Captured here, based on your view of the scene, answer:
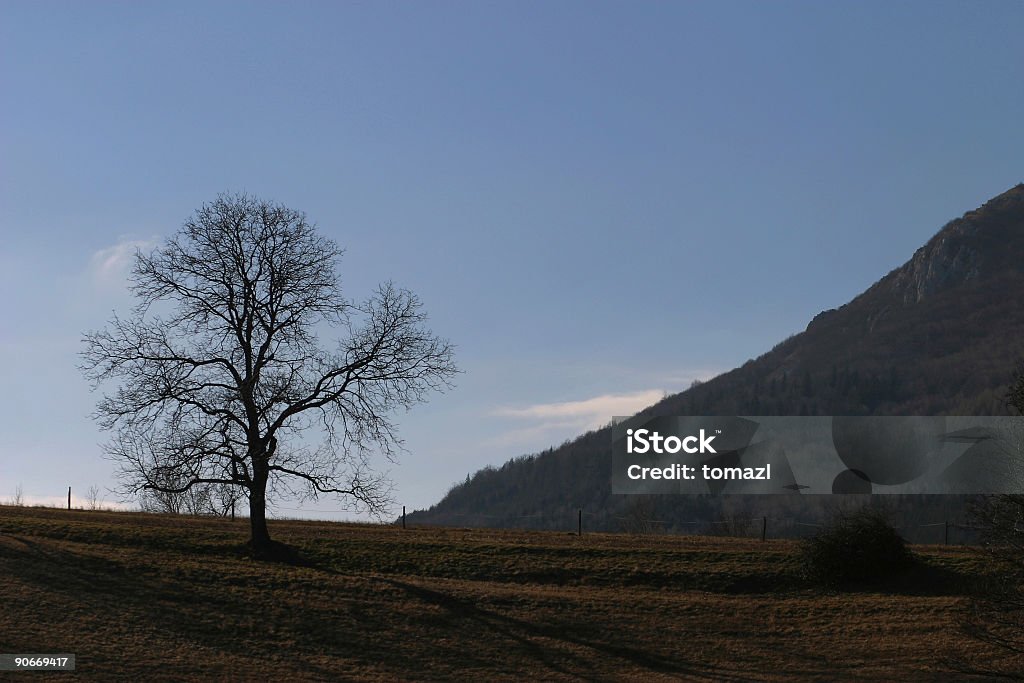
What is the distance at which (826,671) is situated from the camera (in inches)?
1246

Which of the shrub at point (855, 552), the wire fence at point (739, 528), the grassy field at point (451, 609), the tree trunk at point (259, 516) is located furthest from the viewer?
the wire fence at point (739, 528)

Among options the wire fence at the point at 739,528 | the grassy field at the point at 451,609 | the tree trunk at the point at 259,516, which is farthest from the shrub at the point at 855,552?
the tree trunk at the point at 259,516

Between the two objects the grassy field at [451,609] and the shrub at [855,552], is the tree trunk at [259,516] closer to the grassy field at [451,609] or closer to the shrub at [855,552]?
the grassy field at [451,609]

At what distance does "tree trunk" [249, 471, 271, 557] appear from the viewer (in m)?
40.2

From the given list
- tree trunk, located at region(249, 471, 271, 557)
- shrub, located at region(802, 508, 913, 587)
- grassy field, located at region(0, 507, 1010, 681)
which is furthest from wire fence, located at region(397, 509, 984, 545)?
tree trunk, located at region(249, 471, 271, 557)

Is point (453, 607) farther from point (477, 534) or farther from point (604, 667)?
point (477, 534)

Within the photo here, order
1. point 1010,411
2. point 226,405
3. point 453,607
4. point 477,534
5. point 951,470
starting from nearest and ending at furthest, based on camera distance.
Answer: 1. point 1010,411
2. point 453,607
3. point 226,405
4. point 477,534
5. point 951,470

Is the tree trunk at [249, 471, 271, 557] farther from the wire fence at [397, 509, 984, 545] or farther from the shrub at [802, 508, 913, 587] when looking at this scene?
the shrub at [802, 508, 913, 587]

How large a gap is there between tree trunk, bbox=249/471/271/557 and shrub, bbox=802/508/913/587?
68.3 feet

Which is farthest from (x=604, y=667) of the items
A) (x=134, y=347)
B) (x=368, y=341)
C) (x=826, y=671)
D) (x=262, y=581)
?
(x=134, y=347)

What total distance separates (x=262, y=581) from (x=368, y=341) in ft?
32.3

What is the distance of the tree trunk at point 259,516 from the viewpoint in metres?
40.2

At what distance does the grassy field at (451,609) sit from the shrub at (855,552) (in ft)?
2.80

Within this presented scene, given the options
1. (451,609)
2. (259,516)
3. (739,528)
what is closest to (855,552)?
(451,609)
